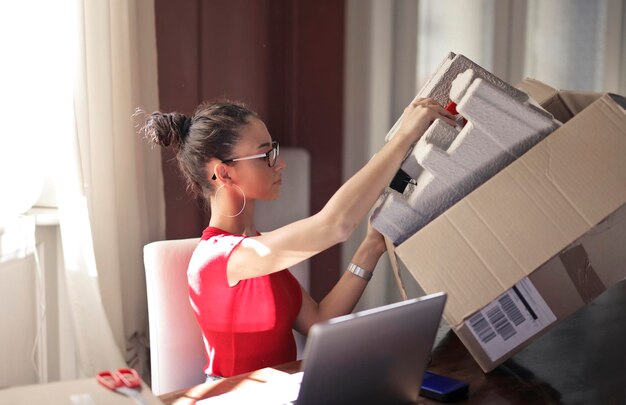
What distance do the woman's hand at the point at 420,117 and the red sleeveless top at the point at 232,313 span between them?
43 cm

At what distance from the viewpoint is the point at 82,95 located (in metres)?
2.48

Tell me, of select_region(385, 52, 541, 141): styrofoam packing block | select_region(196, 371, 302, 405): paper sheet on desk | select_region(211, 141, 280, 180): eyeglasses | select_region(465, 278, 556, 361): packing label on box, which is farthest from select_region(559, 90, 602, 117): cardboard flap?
select_region(196, 371, 302, 405): paper sheet on desk

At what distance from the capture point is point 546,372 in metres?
1.47

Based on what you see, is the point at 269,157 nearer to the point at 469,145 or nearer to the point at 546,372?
the point at 469,145

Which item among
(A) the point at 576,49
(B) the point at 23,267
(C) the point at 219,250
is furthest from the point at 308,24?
(C) the point at 219,250

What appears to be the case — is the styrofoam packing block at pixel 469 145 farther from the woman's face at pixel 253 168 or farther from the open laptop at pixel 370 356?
the woman's face at pixel 253 168

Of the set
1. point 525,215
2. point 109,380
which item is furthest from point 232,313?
point 525,215

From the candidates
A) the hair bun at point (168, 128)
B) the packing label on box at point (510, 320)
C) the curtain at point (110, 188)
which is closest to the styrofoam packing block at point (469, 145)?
the packing label on box at point (510, 320)

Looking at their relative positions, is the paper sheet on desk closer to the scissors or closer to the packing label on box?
the scissors

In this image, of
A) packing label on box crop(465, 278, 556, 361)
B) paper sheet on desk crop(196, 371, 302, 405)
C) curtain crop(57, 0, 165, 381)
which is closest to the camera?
paper sheet on desk crop(196, 371, 302, 405)

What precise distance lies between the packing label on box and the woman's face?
563 millimetres

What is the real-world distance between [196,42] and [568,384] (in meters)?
1.99

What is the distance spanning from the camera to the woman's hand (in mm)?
1442

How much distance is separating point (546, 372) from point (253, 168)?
0.72m
